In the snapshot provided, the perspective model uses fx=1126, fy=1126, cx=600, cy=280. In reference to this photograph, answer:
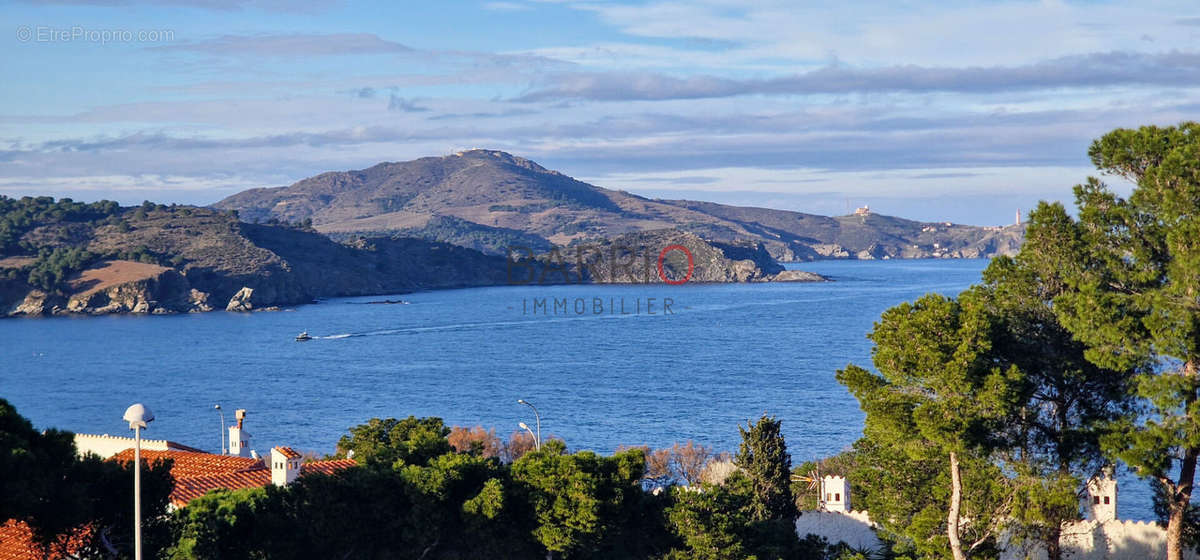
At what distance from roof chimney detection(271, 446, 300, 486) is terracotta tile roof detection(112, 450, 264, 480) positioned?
3.80m

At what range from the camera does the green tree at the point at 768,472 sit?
25.6 meters

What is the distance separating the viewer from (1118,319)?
1800 cm

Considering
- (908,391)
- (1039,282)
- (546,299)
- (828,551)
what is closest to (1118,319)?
(1039,282)

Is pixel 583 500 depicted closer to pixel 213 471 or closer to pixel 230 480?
pixel 230 480

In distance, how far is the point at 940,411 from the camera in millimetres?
18469

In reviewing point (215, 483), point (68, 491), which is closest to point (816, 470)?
point (215, 483)

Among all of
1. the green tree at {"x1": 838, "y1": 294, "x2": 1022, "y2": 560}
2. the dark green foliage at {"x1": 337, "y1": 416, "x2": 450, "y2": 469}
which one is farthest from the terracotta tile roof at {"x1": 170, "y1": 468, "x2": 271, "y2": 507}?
the green tree at {"x1": 838, "y1": 294, "x2": 1022, "y2": 560}

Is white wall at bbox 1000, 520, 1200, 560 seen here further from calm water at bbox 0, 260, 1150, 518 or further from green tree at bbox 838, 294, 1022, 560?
calm water at bbox 0, 260, 1150, 518

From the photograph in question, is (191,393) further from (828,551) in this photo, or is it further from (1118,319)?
(1118,319)

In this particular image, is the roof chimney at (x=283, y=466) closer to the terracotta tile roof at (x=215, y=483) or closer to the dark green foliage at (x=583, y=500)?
the terracotta tile roof at (x=215, y=483)

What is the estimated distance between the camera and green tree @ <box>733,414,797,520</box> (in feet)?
83.9

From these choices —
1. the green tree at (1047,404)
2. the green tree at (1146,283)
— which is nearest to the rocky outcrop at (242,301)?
the green tree at (1047,404)

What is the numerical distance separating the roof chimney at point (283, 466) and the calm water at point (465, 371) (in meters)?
31.6

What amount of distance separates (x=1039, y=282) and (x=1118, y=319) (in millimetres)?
2220
